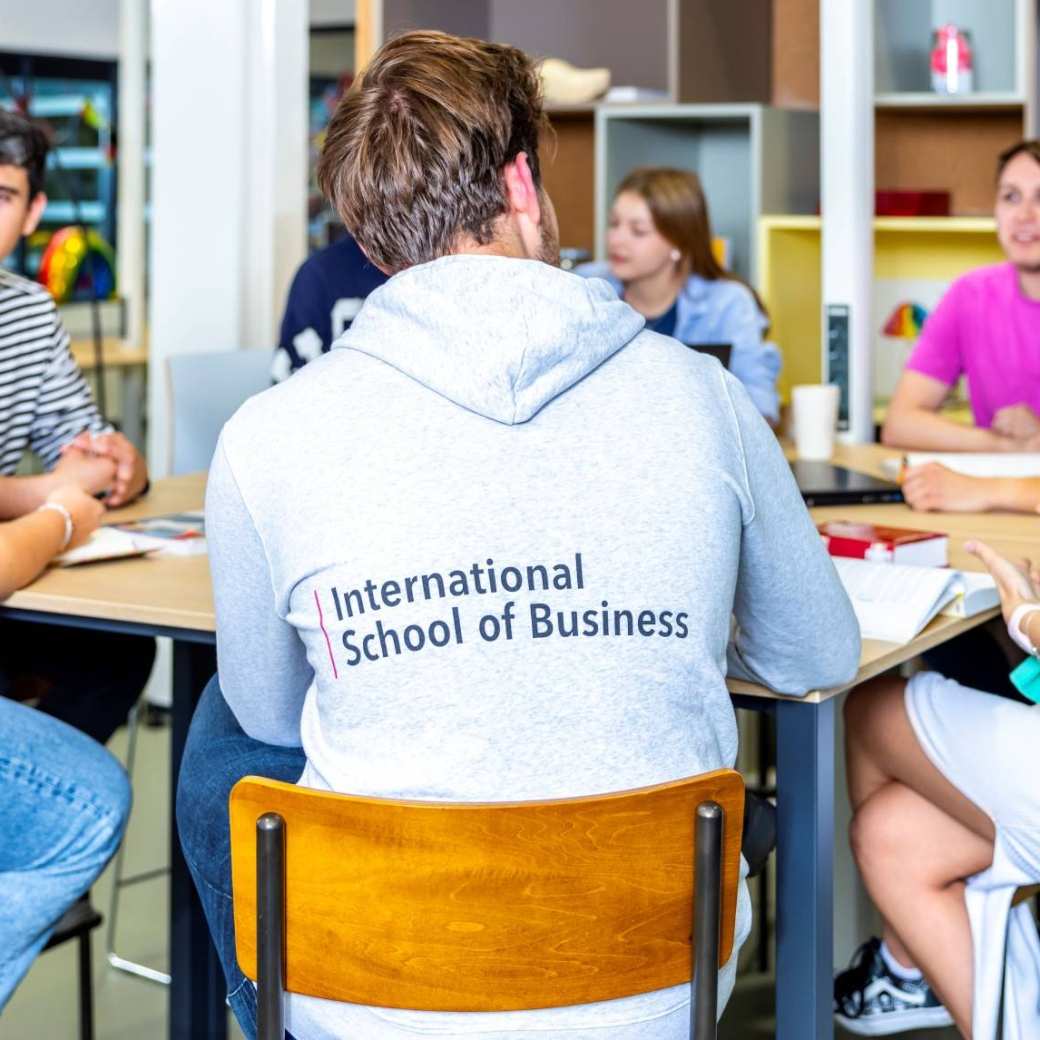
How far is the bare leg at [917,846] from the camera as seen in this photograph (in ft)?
6.08

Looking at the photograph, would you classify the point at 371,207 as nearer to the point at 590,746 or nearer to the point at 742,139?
the point at 590,746

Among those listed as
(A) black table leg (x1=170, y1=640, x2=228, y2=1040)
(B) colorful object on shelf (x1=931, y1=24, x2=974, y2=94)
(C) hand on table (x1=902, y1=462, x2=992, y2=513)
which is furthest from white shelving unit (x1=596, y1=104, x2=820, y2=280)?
(A) black table leg (x1=170, y1=640, x2=228, y2=1040)

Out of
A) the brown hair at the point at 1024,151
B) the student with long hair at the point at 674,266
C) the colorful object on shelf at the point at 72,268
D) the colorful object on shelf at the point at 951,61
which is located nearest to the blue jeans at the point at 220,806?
the brown hair at the point at 1024,151

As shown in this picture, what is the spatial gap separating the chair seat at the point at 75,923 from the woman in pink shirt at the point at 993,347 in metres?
1.68

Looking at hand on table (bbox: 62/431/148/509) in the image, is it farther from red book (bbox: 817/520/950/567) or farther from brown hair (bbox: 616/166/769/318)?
brown hair (bbox: 616/166/769/318)

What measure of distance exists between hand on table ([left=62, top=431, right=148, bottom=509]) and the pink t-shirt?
1.55 meters

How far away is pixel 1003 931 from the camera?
1812mm

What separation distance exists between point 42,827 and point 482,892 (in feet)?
2.20

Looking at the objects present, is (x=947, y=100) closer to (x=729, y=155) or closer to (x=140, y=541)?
(x=729, y=155)

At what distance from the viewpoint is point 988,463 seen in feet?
8.23

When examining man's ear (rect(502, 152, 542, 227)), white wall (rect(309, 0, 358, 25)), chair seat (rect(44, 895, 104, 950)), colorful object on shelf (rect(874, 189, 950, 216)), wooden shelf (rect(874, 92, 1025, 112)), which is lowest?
chair seat (rect(44, 895, 104, 950))

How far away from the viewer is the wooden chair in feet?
3.86

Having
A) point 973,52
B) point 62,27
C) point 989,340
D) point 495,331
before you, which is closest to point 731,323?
point 989,340

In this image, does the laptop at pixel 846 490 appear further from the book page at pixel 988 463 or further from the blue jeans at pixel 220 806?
the blue jeans at pixel 220 806
